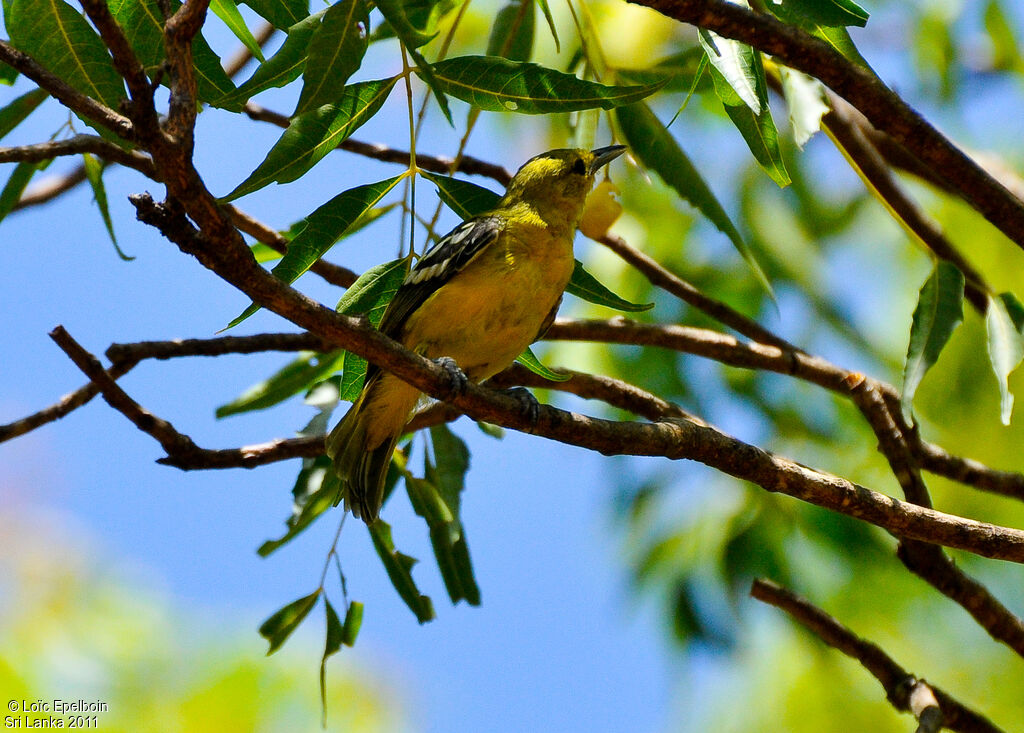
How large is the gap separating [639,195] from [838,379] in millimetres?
2608

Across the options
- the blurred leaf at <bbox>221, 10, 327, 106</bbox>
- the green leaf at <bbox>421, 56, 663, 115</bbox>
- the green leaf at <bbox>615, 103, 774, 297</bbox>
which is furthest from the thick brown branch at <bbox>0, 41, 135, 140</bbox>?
the green leaf at <bbox>615, 103, 774, 297</bbox>

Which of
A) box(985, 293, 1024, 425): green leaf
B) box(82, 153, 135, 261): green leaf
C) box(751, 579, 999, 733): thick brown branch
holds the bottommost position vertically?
box(751, 579, 999, 733): thick brown branch

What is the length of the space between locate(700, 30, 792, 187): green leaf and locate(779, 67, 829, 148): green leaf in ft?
0.48

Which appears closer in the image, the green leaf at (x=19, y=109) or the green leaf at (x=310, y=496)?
the green leaf at (x=19, y=109)

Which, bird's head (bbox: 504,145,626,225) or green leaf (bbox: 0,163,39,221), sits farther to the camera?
bird's head (bbox: 504,145,626,225)

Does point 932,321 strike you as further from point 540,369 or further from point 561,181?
point 561,181

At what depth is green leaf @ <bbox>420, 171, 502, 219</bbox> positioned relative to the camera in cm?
379

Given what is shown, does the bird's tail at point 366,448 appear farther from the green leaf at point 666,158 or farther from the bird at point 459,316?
the green leaf at point 666,158

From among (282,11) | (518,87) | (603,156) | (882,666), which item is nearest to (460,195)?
(518,87)

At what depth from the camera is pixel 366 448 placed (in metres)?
4.66

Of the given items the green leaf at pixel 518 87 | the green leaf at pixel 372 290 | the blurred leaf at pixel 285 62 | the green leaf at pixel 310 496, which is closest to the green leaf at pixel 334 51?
the blurred leaf at pixel 285 62

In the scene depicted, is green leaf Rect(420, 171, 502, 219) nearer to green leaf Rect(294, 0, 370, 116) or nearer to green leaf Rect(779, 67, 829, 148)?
green leaf Rect(294, 0, 370, 116)

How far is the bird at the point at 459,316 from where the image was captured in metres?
4.39

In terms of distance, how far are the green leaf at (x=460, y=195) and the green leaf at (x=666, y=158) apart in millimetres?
1134
